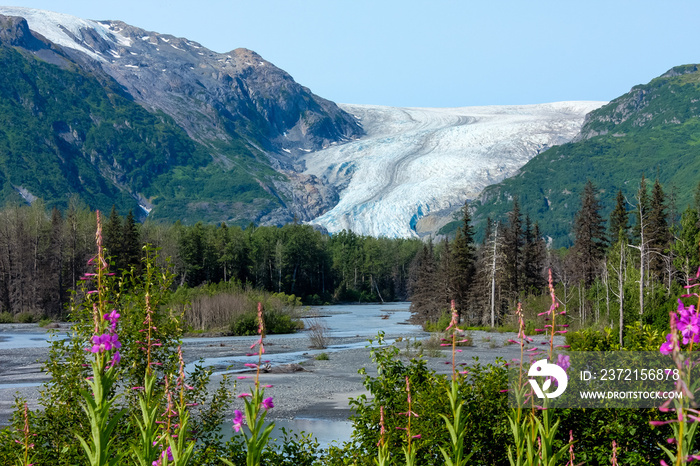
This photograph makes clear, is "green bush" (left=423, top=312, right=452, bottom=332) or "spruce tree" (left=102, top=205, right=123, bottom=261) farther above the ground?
"spruce tree" (left=102, top=205, right=123, bottom=261)

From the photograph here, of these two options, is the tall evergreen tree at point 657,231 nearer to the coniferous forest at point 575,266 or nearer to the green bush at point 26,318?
the coniferous forest at point 575,266

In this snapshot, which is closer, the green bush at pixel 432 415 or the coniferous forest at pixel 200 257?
the green bush at pixel 432 415

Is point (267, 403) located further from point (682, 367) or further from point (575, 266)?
point (575, 266)

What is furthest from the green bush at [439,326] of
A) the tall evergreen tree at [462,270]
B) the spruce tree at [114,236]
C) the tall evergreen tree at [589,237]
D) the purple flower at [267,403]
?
the purple flower at [267,403]

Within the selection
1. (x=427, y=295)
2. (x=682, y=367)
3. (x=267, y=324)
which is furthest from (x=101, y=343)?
(x=427, y=295)

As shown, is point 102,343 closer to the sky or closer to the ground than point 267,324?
closer to the sky

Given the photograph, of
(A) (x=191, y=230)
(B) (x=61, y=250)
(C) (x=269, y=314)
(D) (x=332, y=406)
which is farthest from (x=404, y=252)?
(D) (x=332, y=406)

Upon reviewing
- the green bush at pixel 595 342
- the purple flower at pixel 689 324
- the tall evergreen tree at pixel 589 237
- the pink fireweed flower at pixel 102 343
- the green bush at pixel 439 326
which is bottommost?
the green bush at pixel 439 326

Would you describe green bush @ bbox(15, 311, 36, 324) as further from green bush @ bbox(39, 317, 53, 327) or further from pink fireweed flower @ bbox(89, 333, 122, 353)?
pink fireweed flower @ bbox(89, 333, 122, 353)

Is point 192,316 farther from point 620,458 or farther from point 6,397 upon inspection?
point 620,458

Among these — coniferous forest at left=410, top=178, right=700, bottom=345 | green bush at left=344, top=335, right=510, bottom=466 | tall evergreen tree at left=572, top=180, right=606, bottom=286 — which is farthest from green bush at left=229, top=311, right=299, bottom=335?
green bush at left=344, top=335, right=510, bottom=466

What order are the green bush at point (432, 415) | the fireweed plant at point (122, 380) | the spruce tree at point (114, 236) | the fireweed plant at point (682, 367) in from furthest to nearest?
the spruce tree at point (114, 236), the green bush at point (432, 415), the fireweed plant at point (122, 380), the fireweed plant at point (682, 367)

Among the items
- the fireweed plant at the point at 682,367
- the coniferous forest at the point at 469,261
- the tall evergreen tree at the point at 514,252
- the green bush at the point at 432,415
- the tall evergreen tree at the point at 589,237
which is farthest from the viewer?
the tall evergreen tree at the point at 514,252

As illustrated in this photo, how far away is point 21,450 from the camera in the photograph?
7.14m
